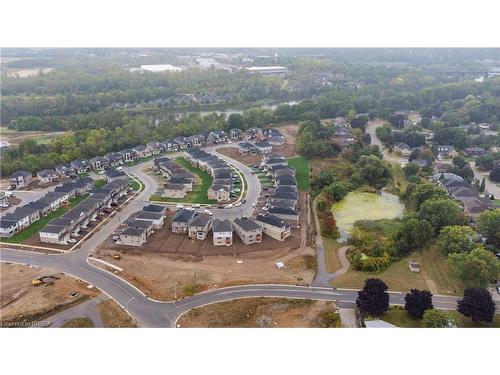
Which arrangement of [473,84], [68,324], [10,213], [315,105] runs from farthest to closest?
[473,84]
[315,105]
[10,213]
[68,324]

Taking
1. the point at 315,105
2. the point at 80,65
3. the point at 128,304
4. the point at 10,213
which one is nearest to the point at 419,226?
the point at 128,304

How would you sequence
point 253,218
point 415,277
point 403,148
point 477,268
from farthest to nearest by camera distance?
point 403,148
point 253,218
point 415,277
point 477,268

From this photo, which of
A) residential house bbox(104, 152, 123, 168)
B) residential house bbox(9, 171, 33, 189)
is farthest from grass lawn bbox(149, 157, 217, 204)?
residential house bbox(9, 171, 33, 189)

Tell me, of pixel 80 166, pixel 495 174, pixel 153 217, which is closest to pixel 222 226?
pixel 153 217

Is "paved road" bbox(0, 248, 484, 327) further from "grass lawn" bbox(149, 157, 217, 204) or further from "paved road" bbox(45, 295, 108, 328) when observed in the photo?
"grass lawn" bbox(149, 157, 217, 204)

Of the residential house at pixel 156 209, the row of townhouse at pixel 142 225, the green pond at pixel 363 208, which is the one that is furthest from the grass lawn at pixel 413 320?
the residential house at pixel 156 209

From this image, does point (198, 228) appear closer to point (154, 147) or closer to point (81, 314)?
point (81, 314)

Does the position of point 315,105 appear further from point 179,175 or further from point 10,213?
point 10,213
